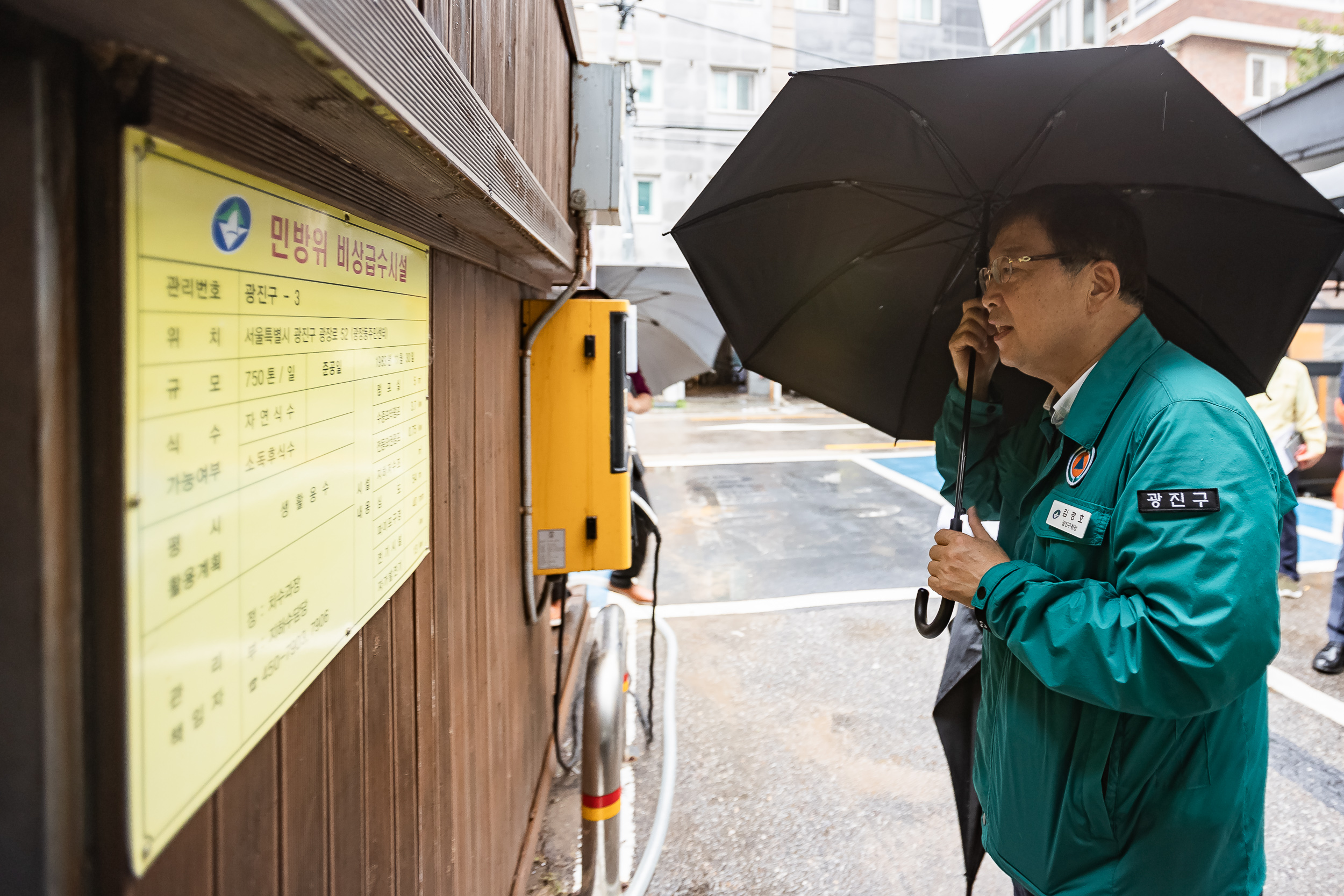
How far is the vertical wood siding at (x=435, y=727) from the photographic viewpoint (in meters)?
0.79

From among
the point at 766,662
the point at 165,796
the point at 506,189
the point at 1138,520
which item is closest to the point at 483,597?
the point at 506,189

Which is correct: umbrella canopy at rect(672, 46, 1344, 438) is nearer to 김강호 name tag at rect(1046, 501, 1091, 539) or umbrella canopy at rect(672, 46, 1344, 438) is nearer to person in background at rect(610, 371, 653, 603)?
김강호 name tag at rect(1046, 501, 1091, 539)

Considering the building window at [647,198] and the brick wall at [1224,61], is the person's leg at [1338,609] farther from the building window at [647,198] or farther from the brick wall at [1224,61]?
the brick wall at [1224,61]

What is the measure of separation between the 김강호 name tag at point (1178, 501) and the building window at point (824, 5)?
23539 millimetres

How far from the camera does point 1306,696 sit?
150 inches

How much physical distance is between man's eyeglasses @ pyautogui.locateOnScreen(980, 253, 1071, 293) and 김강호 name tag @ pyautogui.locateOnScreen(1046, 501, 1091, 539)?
53 centimetres

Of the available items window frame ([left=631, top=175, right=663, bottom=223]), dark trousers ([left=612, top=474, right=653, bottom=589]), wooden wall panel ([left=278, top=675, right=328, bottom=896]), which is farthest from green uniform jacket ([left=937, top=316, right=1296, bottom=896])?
window frame ([left=631, top=175, right=663, bottom=223])

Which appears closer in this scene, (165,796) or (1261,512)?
(165,796)

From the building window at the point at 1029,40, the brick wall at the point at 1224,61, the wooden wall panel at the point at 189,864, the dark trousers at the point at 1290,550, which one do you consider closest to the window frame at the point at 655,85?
the building window at the point at 1029,40

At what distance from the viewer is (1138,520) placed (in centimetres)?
126

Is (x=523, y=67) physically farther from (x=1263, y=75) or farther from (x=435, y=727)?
(x=1263, y=75)

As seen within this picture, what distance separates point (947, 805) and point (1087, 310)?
2373 mm

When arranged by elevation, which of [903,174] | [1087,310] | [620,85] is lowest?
[1087,310]

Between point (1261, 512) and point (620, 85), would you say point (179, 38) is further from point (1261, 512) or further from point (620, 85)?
point (620, 85)
